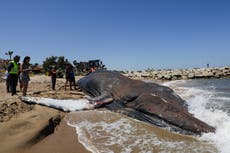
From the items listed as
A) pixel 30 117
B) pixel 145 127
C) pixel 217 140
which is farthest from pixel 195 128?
pixel 30 117

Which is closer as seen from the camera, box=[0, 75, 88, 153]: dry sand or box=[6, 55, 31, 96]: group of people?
box=[0, 75, 88, 153]: dry sand

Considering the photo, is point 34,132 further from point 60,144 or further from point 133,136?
point 133,136

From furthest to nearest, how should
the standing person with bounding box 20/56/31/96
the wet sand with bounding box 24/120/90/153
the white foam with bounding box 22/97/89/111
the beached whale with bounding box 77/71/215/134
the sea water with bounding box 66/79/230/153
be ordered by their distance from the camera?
the standing person with bounding box 20/56/31/96, the white foam with bounding box 22/97/89/111, the beached whale with bounding box 77/71/215/134, the sea water with bounding box 66/79/230/153, the wet sand with bounding box 24/120/90/153

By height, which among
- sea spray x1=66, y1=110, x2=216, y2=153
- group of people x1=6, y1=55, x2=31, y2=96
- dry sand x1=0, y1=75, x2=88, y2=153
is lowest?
sea spray x1=66, y1=110, x2=216, y2=153

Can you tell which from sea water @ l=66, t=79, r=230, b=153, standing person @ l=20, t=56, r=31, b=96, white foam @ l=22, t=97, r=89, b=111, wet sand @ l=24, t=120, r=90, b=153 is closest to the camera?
wet sand @ l=24, t=120, r=90, b=153

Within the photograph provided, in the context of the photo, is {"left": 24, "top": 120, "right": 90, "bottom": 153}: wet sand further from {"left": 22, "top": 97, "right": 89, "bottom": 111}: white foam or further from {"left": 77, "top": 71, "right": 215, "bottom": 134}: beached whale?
{"left": 77, "top": 71, "right": 215, "bottom": 134}: beached whale

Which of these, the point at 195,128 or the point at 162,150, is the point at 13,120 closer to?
the point at 162,150

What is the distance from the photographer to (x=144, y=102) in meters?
7.52

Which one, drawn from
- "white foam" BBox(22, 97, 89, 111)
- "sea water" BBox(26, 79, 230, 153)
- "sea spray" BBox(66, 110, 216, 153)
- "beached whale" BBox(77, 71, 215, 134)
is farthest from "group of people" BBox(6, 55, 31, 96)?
"sea spray" BBox(66, 110, 216, 153)

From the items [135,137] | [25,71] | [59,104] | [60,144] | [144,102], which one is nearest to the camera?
[60,144]

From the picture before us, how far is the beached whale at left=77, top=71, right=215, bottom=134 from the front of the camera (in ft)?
20.1

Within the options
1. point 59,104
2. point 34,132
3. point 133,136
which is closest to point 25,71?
point 59,104

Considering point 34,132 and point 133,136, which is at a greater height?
point 34,132

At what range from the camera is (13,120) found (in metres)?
5.46
